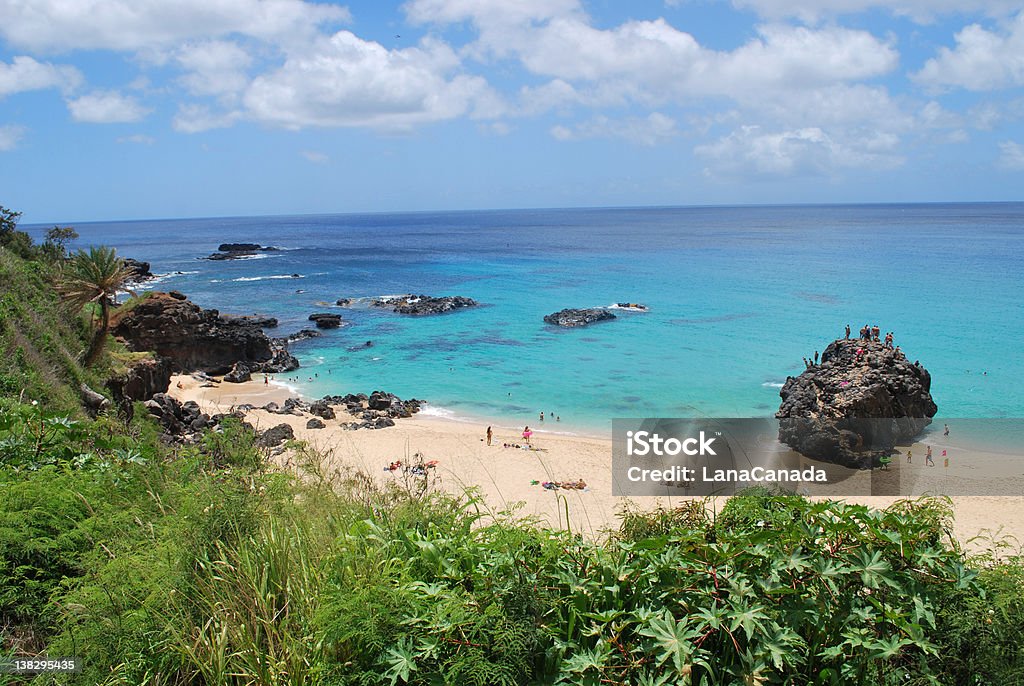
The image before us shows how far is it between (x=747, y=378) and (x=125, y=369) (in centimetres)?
2719

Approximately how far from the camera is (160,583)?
3.35 meters

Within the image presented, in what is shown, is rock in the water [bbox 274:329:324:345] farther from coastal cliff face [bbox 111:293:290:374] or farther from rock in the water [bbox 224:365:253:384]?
rock in the water [bbox 224:365:253:384]

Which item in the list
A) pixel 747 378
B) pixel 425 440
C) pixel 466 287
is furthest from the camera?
pixel 466 287

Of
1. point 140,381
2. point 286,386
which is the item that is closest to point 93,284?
point 140,381

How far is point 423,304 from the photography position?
51875 mm

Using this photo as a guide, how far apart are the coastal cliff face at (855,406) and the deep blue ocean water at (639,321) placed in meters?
3.77

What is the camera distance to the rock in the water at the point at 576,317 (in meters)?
46.0

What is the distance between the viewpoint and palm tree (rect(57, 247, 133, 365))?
20.5 metres

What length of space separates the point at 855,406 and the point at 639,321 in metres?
27.5

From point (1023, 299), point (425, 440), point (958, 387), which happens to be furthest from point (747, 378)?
point (1023, 299)

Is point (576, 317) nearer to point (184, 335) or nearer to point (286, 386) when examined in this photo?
point (286, 386)

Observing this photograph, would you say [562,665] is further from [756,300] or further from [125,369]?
[756,300]

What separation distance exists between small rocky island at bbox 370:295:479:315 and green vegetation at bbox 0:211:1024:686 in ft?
155

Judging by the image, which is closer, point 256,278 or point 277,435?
point 277,435
